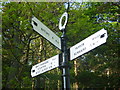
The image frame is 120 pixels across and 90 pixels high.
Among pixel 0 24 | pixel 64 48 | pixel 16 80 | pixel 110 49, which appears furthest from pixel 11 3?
pixel 110 49

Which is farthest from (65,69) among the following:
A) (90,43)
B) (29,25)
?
(29,25)

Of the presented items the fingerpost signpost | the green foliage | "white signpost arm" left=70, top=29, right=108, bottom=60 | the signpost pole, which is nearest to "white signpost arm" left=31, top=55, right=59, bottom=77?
the fingerpost signpost

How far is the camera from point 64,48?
8.11ft

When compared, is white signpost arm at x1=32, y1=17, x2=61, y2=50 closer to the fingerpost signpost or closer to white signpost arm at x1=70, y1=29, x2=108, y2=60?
the fingerpost signpost

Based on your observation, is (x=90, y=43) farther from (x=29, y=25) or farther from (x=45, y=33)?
(x=29, y=25)

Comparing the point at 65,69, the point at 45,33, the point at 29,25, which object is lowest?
the point at 65,69

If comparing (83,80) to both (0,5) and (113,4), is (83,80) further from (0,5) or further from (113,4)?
(0,5)

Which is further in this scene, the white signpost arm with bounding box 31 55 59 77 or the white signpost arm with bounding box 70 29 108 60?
the white signpost arm with bounding box 31 55 59 77

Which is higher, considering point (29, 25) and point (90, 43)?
point (29, 25)

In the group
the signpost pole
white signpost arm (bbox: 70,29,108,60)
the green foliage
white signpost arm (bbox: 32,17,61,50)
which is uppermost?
the green foliage

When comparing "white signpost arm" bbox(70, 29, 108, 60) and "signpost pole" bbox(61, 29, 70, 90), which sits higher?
"white signpost arm" bbox(70, 29, 108, 60)

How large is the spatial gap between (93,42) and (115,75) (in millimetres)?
15255

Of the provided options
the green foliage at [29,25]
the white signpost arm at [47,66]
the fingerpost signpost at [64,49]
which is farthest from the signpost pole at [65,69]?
the green foliage at [29,25]

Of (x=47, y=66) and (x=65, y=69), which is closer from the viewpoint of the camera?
(x=65, y=69)
